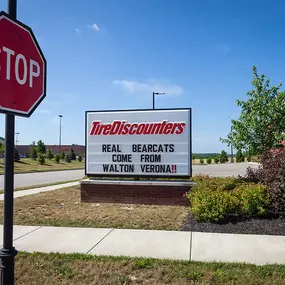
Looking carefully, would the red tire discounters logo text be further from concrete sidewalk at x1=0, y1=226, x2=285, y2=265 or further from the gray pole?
the gray pole

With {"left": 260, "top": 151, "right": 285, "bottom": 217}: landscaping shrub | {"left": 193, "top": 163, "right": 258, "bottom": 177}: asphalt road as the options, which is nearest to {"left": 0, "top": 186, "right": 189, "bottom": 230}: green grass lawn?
{"left": 260, "top": 151, "right": 285, "bottom": 217}: landscaping shrub

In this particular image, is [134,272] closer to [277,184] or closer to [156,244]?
[156,244]

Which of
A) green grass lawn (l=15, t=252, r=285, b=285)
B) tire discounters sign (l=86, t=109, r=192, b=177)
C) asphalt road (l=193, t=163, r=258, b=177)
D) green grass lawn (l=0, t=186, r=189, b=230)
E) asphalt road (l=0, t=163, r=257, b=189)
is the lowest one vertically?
asphalt road (l=0, t=163, r=257, b=189)

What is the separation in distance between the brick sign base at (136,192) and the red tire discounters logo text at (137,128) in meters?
1.65

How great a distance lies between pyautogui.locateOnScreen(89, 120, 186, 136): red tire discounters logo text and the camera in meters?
10.5

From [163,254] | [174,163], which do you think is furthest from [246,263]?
[174,163]

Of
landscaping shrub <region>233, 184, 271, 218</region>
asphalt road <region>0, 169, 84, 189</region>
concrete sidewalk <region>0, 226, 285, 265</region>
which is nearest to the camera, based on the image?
concrete sidewalk <region>0, 226, 285, 265</region>

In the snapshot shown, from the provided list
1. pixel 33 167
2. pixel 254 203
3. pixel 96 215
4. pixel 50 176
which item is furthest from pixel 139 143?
pixel 33 167

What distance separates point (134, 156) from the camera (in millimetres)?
10680

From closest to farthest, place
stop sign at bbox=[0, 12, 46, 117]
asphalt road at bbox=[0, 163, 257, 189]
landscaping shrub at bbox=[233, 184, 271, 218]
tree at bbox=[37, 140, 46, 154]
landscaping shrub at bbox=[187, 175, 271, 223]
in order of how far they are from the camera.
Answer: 1. stop sign at bbox=[0, 12, 46, 117]
2. landscaping shrub at bbox=[187, 175, 271, 223]
3. landscaping shrub at bbox=[233, 184, 271, 218]
4. asphalt road at bbox=[0, 163, 257, 189]
5. tree at bbox=[37, 140, 46, 154]

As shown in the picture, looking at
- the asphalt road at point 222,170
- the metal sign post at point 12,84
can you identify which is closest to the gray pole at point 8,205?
the metal sign post at point 12,84

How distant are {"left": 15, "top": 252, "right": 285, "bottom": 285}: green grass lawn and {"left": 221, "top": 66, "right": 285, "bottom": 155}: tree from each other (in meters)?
8.45

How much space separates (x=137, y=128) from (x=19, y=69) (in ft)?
27.0

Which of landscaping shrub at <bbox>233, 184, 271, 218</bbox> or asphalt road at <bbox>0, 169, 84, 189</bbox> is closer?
landscaping shrub at <bbox>233, 184, 271, 218</bbox>
